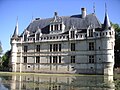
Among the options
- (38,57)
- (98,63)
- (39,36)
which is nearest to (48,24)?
(39,36)

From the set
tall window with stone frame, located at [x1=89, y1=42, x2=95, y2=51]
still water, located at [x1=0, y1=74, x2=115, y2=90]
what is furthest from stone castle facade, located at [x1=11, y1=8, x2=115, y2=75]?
still water, located at [x1=0, y1=74, x2=115, y2=90]

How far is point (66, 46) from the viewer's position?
40969 mm

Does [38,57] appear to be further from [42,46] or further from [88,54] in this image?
[88,54]

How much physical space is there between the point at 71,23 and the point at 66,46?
16.0 ft

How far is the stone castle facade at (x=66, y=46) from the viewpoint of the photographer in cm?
3738

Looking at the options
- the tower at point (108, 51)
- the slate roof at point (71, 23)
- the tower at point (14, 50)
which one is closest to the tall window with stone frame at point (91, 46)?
the tower at point (108, 51)

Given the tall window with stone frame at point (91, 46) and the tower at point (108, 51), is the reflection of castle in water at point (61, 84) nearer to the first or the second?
the tower at point (108, 51)

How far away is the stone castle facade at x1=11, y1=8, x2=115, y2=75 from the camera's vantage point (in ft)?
123

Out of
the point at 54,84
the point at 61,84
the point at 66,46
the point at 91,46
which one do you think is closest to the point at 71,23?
the point at 66,46

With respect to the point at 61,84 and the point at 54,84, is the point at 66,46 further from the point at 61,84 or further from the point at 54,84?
the point at 54,84

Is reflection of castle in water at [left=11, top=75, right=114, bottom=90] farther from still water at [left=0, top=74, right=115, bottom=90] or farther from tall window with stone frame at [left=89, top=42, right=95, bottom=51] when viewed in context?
tall window with stone frame at [left=89, top=42, right=95, bottom=51]

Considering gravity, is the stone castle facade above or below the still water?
above

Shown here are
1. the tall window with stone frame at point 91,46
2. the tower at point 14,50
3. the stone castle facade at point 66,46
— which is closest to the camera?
the stone castle facade at point 66,46

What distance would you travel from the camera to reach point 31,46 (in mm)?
44750
